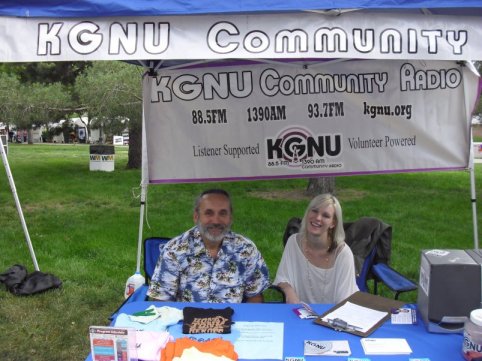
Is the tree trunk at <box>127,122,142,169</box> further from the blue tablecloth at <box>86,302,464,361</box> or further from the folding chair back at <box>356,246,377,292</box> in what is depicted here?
the blue tablecloth at <box>86,302,464,361</box>

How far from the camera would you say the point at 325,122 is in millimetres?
3645

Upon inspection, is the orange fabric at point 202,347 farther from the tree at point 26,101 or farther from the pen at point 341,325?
the tree at point 26,101

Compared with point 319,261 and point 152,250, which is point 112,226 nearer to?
point 152,250

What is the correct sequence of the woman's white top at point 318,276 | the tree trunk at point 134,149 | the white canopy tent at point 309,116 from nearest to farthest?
the woman's white top at point 318,276, the white canopy tent at point 309,116, the tree trunk at point 134,149

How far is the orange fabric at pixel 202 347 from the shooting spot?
5.73ft

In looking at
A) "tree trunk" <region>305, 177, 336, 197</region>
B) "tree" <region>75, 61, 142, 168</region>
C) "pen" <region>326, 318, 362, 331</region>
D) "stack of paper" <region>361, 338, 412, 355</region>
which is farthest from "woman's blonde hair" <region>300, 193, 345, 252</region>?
"tree" <region>75, 61, 142, 168</region>

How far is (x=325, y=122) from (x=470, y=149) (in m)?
1.06

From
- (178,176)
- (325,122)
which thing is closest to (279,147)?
(325,122)

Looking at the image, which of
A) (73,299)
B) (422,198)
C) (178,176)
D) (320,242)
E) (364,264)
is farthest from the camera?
(422,198)

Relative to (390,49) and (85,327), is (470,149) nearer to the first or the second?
(390,49)

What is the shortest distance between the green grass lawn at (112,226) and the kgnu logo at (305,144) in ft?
5.03

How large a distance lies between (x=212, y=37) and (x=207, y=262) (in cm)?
121

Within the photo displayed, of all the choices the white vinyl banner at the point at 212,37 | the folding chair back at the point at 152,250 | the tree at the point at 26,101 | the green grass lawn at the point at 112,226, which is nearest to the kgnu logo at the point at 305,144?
the folding chair back at the point at 152,250

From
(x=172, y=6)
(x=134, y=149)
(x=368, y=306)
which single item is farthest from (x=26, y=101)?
(x=368, y=306)
